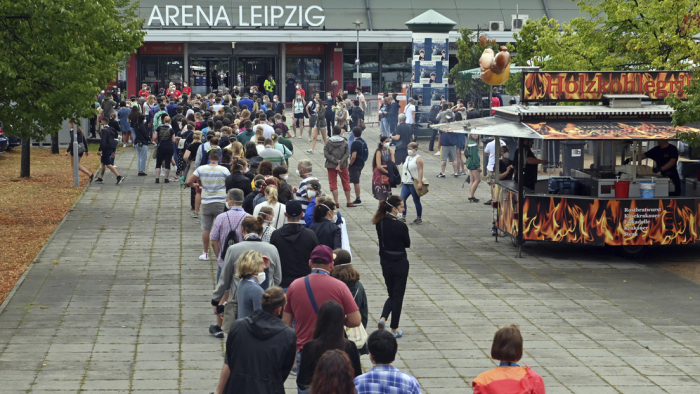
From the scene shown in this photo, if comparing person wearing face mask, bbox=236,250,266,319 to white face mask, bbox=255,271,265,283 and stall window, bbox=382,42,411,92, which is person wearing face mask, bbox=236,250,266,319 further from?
stall window, bbox=382,42,411,92

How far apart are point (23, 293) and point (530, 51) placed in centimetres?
2210

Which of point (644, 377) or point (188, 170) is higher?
point (188, 170)

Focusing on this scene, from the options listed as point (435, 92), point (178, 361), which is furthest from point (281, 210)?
point (435, 92)

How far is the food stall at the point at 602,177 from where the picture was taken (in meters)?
14.1

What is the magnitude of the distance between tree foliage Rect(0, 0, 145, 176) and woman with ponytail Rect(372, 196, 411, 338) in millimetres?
7934

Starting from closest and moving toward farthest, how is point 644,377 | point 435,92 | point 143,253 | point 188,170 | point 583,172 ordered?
point 644,377 → point 143,253 → point 583,172 → point 188,170 → point 435,92

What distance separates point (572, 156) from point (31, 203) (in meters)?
11.6

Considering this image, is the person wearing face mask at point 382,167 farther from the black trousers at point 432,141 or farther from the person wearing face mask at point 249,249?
the black trousers at point 432,141

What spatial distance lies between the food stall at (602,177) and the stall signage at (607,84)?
2 cm

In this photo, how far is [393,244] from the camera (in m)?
9.45

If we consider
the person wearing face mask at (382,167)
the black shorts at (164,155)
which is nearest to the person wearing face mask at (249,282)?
the person wearing face mask at (382,167)

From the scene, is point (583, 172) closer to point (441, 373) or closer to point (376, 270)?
point (376, 270)

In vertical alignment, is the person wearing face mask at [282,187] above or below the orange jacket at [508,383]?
above

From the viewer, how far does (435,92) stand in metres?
33.3
